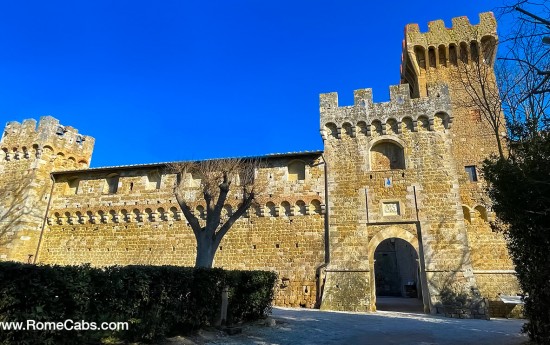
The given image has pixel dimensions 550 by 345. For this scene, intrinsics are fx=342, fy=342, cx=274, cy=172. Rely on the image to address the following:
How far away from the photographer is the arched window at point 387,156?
50.2ft

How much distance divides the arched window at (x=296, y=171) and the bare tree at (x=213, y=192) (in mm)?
1586

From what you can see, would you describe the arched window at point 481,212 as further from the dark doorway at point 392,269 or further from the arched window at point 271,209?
the arched window at point 271,209

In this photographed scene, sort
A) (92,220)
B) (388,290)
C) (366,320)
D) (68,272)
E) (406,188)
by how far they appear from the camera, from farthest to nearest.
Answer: (388,290)
(92,220)
(406,188)
(366,320)
(68,272)

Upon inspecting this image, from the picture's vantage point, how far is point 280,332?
26.9 feet

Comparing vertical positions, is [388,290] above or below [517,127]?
below

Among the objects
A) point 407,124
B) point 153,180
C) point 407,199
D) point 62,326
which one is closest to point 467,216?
point 407,199

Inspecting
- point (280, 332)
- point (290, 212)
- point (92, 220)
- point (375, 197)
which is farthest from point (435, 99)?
point (92, 220)

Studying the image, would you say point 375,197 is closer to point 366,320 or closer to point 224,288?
point 366,320

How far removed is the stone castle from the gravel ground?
124 inches

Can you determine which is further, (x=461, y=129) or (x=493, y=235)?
(x=461, y=129)

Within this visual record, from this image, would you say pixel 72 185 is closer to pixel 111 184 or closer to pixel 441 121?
pixel 111 184

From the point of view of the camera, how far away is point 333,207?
1488cm

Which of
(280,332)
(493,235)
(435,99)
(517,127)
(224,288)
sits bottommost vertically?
(280,332)

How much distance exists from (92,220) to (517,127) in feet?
61.7
